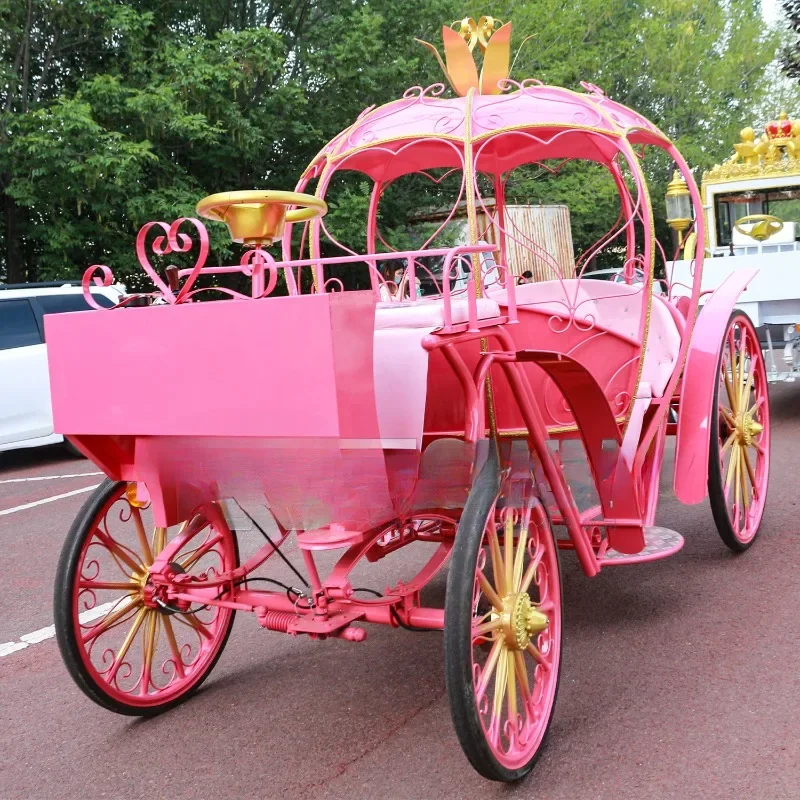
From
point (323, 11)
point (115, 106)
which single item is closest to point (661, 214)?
point (323, 11)

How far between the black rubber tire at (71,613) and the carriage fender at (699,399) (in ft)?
7.52

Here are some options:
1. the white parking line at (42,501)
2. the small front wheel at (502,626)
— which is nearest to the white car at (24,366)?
the white parking line at (42,501)

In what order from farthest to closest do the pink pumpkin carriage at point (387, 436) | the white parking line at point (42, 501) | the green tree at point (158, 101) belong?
the green tree at point (158, 101), the white parking line at point (42, 501), the pink pumpkin carriage at point (387, 436)

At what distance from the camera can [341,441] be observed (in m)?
2.69

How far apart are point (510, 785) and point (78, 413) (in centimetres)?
172

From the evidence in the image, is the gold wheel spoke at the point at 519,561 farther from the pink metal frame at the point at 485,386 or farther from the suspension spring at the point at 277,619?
the suspension spring at the point at 277,619

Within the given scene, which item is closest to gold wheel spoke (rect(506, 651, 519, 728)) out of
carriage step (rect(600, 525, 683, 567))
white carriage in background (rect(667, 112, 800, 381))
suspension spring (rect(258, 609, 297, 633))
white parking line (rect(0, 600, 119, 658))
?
suspension spring (rect(258, 609, 297, 633))

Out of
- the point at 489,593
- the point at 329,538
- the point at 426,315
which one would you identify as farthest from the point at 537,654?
the point at 426,315

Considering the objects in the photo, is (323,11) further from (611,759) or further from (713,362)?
(611,759)

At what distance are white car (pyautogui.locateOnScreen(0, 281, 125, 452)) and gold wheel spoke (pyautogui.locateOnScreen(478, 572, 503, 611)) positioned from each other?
7.54 meters

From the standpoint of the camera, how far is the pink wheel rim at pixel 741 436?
16.4ft

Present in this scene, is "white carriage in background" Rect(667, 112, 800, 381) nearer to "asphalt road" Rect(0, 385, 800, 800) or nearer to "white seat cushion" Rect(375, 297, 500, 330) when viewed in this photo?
"asphalt road" Rect(0, 385, 800, 800)

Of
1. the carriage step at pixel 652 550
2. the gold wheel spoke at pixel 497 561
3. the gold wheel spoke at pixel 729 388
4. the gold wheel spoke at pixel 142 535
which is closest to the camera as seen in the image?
the gold wheel spoke at pixel 497 561

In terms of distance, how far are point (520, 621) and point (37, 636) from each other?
2.72 meters
